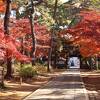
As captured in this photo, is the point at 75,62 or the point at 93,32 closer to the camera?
the point at 93,32

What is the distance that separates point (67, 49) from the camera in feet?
279

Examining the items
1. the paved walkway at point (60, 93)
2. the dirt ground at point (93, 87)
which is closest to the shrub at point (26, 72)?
the dirt ground at point (93, 87)

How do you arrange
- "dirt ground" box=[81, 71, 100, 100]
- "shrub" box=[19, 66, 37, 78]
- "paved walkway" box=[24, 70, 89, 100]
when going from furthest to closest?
"shrub" box=[19, 66, 37, 78] < "dirt ground" box=[81, 71, 100, 100] < "paved walkway" box=[24, 70, 89, 100]

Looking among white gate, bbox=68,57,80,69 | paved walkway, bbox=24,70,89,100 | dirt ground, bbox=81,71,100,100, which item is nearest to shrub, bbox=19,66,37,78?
dirt ground, bbox=81,71,100,100

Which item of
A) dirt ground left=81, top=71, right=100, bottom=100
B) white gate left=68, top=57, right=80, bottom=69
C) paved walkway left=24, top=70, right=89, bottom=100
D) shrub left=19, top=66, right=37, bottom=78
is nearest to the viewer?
paved walkway left=24, top=70, right=89, bottom=100

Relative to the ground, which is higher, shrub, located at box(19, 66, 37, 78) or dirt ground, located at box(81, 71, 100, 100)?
shrub, located at box(19, 66, 37, 78)

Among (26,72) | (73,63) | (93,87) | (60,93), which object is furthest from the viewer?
(73,63)

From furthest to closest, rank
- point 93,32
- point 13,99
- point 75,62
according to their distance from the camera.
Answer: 1. point 75,62
2. point 93,32
3. point 13,99

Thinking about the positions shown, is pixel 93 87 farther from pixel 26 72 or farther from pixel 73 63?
pixel 73 63

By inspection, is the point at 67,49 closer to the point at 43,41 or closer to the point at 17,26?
the point at 43,41

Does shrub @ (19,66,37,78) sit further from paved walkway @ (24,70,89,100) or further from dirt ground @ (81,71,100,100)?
paved walkway @ (24,70,89,100)

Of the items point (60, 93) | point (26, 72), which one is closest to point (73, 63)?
point (26, 72)

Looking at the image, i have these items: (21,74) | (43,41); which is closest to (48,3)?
(43,41)

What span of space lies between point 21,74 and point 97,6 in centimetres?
2034
